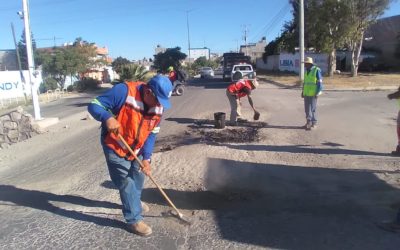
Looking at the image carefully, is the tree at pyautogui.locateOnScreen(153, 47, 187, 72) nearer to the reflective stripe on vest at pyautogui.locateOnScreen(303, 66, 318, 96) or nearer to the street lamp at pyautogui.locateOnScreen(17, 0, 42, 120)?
the street lamp at pyautogui.locateOnScreen(17, 0, 42, 120)

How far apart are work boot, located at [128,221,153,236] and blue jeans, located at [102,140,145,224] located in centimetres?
4

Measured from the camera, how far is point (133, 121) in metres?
4.67

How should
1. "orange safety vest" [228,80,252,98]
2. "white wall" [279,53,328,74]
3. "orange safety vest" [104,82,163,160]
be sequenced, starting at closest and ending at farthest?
"orange safety vest" [104,82,163,160] → "orange safety vest" [228,80,252,98] → "white wall" [279,53,328,74]

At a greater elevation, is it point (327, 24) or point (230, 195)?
point (327, 24)

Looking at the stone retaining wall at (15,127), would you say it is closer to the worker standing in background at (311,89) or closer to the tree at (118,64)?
the worker standing in background at (311,89)

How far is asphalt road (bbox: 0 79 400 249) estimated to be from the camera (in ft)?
15.7

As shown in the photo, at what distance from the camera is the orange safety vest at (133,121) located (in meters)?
4.63

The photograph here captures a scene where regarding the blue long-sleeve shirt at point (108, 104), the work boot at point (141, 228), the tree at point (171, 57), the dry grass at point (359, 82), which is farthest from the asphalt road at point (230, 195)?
the tree at point (171, 57)

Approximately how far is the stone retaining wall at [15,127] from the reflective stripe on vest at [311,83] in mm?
7731

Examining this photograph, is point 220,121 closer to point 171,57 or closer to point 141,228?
point 141,228

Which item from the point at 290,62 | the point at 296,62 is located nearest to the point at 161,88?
the point at 296,62

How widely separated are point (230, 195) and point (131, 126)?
2108mm

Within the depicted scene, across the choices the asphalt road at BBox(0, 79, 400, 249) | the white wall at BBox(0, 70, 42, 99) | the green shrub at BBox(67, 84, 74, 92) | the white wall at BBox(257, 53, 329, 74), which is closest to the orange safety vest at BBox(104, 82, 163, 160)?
the asphalt road at BBox(0, 79, 400, 249)

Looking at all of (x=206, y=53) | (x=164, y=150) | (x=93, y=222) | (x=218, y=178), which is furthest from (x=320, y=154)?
(x=206, y=53)
